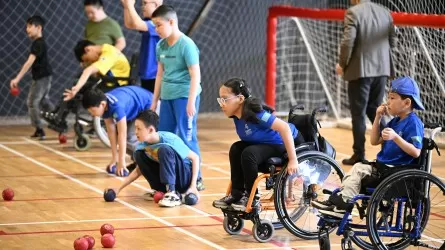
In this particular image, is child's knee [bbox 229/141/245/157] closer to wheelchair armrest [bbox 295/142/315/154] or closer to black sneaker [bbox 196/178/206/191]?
wheelchair armrest [bbox 295/142/315/154]

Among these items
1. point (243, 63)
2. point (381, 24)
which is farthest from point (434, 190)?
point (243, 63)

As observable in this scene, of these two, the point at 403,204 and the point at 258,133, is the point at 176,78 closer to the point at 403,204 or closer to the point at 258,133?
the point at 258,133

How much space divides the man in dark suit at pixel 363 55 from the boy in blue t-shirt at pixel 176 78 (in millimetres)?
2079

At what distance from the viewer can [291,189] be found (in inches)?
251

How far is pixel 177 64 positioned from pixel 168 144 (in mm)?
732

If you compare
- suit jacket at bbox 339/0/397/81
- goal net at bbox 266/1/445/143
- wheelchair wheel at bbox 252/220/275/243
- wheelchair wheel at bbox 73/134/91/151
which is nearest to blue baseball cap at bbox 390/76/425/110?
wheelchair wheel at bbox 252/220/275/243

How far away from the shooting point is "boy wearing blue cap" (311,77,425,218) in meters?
5.63

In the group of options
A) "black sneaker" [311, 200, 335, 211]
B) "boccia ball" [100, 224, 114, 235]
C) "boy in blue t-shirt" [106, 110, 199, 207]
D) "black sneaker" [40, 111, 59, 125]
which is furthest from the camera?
"black sneaker" [40, 111, 59, 125]

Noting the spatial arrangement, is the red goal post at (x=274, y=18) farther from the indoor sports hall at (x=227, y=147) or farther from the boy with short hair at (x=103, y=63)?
the boy with short hair at (x=103, y=63)

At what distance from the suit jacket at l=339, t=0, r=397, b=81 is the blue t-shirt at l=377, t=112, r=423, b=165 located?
374cm

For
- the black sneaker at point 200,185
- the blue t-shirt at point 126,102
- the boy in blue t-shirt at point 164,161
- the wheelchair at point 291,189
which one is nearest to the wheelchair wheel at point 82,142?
the blue t-shirt at point 126,102

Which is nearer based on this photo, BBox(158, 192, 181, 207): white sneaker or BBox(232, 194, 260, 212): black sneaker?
BBox(232, 194, 260, 212): black sneaker

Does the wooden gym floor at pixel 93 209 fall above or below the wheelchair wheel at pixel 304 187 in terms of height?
below

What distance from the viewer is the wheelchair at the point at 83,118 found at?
1030 centimetres
